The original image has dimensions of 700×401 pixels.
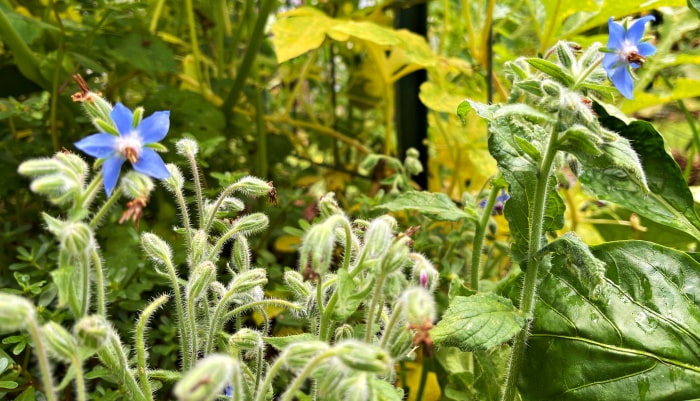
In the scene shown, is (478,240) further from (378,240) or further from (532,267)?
(378,240)

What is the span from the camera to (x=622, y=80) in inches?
27.8

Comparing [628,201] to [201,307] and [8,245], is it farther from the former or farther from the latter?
[8,245]

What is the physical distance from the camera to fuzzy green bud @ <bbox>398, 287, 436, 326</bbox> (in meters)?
0.47

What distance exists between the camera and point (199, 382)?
38 centimetres

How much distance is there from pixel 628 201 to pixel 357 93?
113 centimetres

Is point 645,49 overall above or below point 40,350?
above

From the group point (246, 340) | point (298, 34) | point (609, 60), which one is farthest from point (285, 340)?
point (298, 34)

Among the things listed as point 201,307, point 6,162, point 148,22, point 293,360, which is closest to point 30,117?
point 6,162

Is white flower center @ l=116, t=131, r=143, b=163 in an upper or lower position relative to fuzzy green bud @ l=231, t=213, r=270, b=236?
upper

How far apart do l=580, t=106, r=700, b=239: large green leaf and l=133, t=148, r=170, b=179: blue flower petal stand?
56 cm

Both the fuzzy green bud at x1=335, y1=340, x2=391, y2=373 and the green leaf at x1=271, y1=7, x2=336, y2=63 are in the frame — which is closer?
the fuzzy green bud at x1=335, y1=340, x2=391, y2=373

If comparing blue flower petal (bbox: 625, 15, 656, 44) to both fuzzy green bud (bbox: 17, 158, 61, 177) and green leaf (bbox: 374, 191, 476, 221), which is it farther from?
fuzzy green bud (bbox: 17, 158, 61, 177)

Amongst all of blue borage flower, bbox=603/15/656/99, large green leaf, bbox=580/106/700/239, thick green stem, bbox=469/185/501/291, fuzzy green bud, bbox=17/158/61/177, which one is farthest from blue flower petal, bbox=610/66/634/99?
fuzzy green bud, bbox=17/158/61/177

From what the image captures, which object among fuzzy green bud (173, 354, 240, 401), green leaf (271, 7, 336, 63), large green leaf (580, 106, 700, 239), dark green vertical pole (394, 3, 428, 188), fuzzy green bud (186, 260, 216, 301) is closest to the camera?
fuzzy green bud (173, 354, 240, 401)
